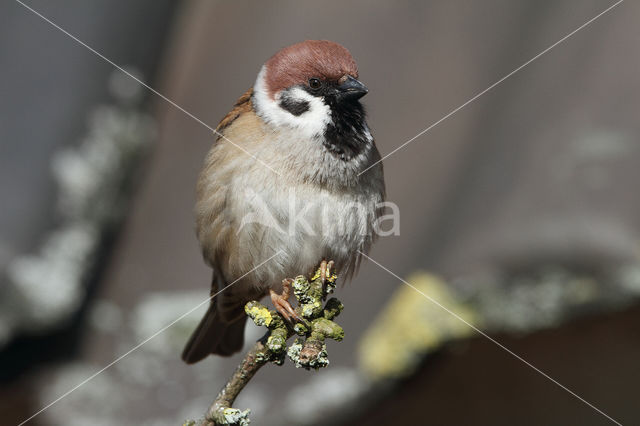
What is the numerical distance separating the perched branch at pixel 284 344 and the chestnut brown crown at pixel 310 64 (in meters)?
0.52

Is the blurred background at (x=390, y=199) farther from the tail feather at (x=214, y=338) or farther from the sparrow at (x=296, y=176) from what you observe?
the sparrow at (x=296, y=176)

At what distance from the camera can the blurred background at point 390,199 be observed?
1.67 meters

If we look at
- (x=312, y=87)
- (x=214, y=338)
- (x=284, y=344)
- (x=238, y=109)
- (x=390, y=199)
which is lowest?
(x=214, y=338)

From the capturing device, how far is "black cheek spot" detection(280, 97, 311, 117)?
1307mm

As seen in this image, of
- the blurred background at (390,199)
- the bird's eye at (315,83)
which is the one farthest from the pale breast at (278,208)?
the blurred background at (390,199)

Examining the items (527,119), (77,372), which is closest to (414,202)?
(527,119)

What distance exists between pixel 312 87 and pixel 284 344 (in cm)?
66

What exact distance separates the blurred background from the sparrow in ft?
1.15

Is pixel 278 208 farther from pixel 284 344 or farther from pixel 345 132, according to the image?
pixel 284 344

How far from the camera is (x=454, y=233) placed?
1821mm

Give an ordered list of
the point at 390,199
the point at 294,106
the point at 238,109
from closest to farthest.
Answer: the point at 294,106
the point at 238,109
the point at 390,199

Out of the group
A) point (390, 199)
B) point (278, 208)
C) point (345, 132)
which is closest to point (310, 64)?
point (345, 132)

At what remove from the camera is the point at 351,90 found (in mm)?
1219

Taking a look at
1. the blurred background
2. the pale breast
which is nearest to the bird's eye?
the pale breast
